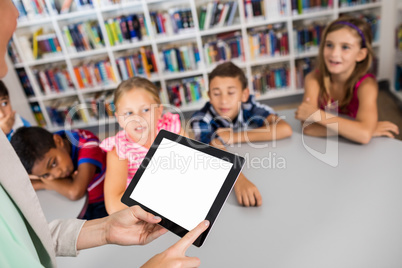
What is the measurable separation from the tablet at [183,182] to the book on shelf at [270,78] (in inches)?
101

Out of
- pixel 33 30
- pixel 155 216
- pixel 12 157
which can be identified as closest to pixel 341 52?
pixel 155 216

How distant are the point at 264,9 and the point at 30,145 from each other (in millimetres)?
2520

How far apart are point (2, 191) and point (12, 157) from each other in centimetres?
10

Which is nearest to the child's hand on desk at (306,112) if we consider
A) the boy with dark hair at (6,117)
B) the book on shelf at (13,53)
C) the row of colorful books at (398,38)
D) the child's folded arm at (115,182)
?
the child's folded arm at (115,182)

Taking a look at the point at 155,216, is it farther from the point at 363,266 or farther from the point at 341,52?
the point at 341,52

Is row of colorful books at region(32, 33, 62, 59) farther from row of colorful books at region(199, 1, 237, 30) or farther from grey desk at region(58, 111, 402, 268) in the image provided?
grey desk at region(58, 111, 402, 268)

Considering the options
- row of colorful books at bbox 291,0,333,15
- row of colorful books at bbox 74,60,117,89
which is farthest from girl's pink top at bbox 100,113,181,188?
row of colorful books at bbox 291,0,333,15

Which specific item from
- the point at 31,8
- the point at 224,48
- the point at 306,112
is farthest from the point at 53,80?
the point at 306,112

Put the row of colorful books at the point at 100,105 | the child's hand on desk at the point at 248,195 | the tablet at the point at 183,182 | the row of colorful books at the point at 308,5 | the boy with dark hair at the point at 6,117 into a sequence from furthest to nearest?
the row of colorful books at the point at 100,105 → the row of colorful books at the point at 308,5 → the boy with dark hair at the point at 6,117 → the child's hand on desk at the point at 248,195 → the tablet at the point at 183,182

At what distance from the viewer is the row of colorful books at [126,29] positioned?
3.08 metres

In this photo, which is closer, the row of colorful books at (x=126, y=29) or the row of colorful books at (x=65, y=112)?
the row of colorful books at (x=126, y=29)

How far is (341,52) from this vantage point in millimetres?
1768

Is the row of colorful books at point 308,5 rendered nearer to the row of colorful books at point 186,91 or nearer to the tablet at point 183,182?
the row of colorful books at point 186,91

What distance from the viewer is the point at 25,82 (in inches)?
133
